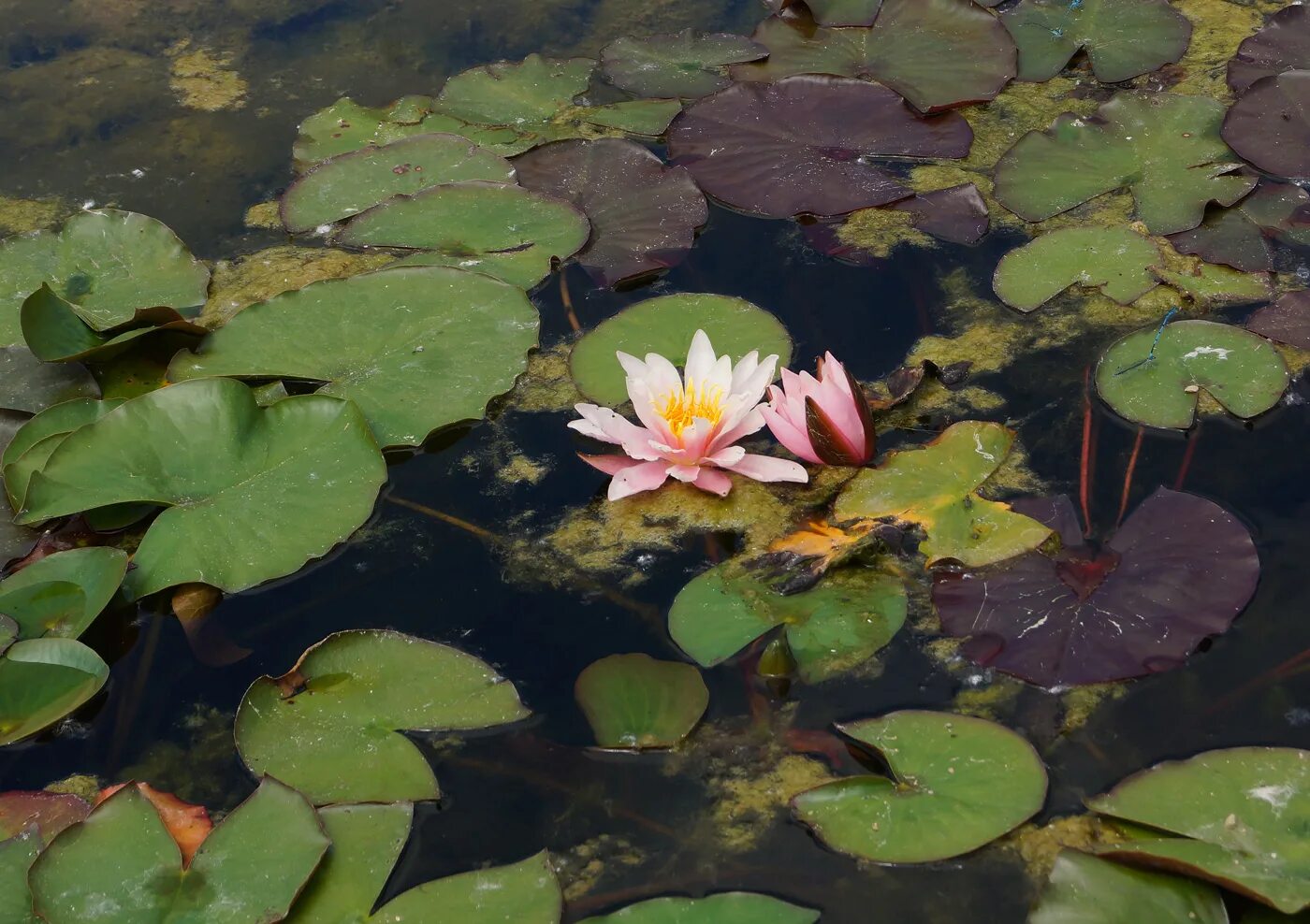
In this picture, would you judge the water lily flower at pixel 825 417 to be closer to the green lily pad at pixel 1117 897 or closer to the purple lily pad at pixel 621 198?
the purple lily pad at pixel 621 198

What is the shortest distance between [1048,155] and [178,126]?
260 centimetres

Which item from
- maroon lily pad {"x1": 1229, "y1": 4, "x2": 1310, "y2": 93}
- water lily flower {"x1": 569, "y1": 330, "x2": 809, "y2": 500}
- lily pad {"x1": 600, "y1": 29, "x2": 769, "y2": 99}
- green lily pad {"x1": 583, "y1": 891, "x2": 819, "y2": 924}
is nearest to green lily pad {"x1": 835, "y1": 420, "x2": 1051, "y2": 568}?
water lily flower {"x1": 569, "y1": 330, "x2": 809, "y2": 500}

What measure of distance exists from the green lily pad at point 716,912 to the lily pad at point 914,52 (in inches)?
94.1

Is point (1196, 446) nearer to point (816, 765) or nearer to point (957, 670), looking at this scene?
point (957, 670)

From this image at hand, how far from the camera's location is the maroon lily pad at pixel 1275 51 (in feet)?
10.9

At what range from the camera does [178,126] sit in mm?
3590

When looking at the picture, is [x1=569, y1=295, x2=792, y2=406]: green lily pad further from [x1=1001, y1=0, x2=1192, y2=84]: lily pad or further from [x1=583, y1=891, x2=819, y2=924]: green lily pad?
[x1=1001, y1=0, x2=1192, y2=84]: lily pad

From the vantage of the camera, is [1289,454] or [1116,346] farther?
[1116,346]

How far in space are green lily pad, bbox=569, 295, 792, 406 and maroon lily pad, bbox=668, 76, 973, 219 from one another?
1.60ft

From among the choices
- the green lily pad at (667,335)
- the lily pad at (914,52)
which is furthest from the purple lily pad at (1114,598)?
the lily pad at (914,52)

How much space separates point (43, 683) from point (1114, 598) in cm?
187

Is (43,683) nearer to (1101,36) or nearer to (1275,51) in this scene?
(1101,36)

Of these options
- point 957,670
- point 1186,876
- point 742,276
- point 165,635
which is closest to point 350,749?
point 165,635

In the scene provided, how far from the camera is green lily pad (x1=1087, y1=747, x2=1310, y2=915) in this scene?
62.4 inches
